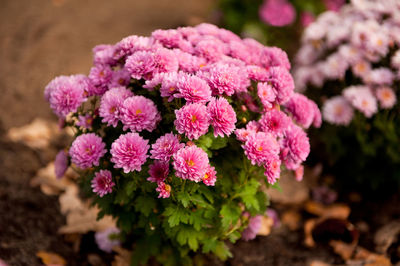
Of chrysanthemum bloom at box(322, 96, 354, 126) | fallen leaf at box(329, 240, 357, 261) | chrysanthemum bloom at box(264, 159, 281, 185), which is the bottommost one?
chrysanthemum bloom at box(264, 159, 281, 185)

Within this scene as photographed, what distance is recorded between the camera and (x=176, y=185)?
200 cm

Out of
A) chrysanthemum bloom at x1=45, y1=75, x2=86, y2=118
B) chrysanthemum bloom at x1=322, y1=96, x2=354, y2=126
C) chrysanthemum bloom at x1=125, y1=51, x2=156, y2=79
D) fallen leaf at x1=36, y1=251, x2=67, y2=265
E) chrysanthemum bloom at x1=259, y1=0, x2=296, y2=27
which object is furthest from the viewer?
chrysanthemum bloom at x1=259, y1=0, x2=296, y2=27

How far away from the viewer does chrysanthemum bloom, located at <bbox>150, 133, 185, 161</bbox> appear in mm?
1893

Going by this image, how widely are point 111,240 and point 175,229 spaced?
2.52ft

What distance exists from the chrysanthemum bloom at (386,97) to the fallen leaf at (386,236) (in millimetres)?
894

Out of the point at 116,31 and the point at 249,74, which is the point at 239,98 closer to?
the point at 249,74

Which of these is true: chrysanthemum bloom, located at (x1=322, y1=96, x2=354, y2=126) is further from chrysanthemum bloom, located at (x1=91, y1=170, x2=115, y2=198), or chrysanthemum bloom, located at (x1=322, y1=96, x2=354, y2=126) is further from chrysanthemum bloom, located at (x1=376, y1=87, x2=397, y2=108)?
chrysanthemum bloom, located at (x1=91, y1=170, x2=115, y2=198)

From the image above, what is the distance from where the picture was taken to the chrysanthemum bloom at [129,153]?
1.89 m

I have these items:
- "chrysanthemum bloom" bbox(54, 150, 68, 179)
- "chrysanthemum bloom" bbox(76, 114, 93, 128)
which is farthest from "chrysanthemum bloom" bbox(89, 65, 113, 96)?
"chrysanthemum bloom" bbox(54, 150, 68, 179)

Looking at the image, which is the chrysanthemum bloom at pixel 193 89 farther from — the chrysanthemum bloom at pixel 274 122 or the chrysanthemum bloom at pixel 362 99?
the chrysanthemum bloom at pixel 362 99

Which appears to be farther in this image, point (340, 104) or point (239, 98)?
point (340, 104)

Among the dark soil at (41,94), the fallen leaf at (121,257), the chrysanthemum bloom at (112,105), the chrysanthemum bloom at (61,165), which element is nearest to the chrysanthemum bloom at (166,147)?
the chrysanthemum bloom at (112,105)

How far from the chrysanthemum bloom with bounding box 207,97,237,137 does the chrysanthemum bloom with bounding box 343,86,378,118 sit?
157cm

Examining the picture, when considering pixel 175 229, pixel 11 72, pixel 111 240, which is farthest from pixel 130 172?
pixel 11 72
